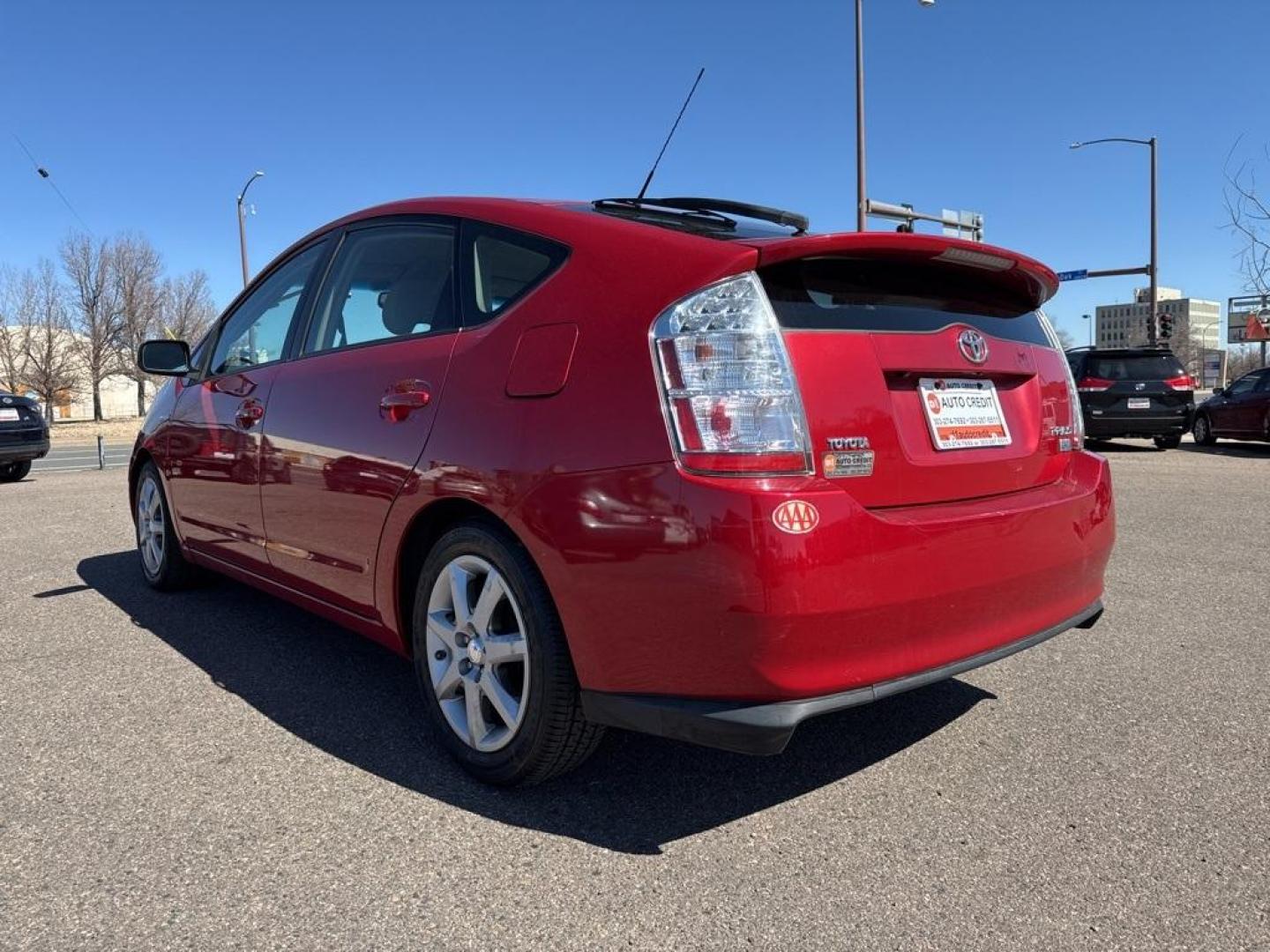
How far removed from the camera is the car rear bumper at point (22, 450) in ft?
38.2

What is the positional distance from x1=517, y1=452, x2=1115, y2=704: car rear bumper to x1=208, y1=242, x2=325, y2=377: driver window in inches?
78.0

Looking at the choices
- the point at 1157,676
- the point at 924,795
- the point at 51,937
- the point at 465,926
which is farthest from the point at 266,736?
the point at 1157,676

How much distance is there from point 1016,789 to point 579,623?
134cm

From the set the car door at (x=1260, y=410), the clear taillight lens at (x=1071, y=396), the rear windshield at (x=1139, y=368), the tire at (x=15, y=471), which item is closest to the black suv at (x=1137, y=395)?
the rear windshield at (x=1139, y=368)

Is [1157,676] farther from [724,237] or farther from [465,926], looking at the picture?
[465,926]

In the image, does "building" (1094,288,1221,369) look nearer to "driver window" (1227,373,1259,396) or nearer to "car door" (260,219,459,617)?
"driver window" (1227,373,1259,396)

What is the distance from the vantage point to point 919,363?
2.34m

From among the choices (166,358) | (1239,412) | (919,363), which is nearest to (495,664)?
(919,363)

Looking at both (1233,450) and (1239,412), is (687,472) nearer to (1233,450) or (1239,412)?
(1239,412)

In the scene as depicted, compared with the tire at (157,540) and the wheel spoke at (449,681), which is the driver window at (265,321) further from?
the wheel spoke at (449,681)

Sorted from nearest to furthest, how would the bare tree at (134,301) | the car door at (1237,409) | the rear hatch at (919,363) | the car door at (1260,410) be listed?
the rear hatch at (919,363) < the car door at (1260,410) < the car door at (1237,409) < the bare tree at (134,301)

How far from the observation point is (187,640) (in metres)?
4.02

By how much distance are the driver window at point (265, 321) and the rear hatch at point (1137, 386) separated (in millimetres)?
14007

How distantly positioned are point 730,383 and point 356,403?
1457 mm
